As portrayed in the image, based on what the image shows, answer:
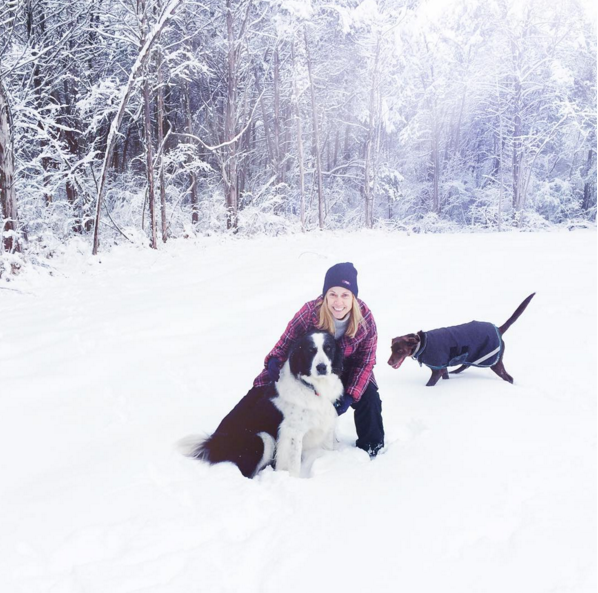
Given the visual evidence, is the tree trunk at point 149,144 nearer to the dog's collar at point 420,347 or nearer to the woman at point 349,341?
the dog's collar at point 420,347

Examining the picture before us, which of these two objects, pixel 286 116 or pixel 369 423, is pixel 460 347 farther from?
pixel 286 116

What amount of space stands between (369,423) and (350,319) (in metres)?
0.73

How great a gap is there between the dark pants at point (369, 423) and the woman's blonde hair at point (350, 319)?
49 centimetres

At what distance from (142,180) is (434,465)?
46.8ft

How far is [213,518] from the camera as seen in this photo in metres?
2.05

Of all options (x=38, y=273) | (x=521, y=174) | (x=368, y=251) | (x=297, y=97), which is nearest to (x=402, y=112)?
(x=521, y=174)

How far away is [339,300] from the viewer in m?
2.63

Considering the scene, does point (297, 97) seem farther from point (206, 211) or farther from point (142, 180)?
point (142, 180)

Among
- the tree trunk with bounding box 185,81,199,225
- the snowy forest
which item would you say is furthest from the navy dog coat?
the tree trunk with bounding box 185,81,199,225

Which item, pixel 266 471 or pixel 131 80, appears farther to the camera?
pixel 131 80

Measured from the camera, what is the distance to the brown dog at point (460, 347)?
3.85 m

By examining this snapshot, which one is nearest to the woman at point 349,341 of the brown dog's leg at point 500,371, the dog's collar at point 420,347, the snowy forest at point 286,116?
the dog's collar at point 420,347

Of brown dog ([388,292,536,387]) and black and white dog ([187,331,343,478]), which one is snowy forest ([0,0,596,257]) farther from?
brown dog ([388,292,536,387])

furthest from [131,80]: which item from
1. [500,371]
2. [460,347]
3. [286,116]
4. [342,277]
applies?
[286,116]
